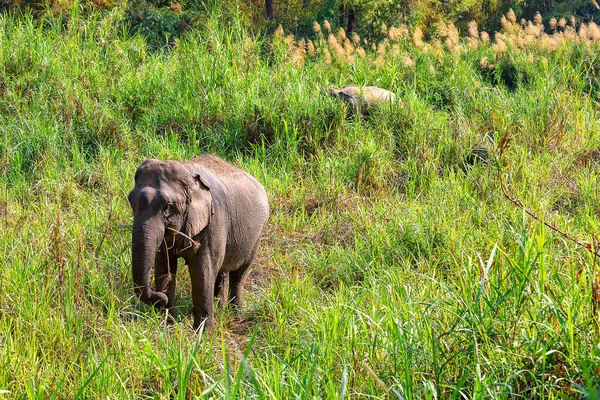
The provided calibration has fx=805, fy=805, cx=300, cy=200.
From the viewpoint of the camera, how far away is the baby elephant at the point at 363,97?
907 cm

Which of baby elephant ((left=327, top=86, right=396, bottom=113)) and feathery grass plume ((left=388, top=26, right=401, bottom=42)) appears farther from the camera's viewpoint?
feathery grass plume ((left=388, top=26, right=401, bottom=42))

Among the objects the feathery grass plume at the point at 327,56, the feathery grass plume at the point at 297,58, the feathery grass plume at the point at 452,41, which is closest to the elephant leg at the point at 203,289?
the feathery grass plume at the point at 297,58

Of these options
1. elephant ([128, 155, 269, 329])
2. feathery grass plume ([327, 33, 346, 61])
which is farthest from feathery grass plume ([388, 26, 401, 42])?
elephant ([128, 155, 269, 329])

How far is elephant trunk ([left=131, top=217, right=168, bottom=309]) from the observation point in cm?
442

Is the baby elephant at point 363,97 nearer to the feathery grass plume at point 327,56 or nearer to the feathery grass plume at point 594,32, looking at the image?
the feathery grass plume at point 327,56

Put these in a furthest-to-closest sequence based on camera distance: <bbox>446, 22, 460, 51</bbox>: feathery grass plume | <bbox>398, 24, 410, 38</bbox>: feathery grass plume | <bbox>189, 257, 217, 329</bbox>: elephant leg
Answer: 1. <bbox>398, 24, 410, 38</bbox>: feathery grass plume
2. <bbox>446, 22, 460, 51</bbox>: feathery grass plume
3. <bbox>189, 257, 217, 329</bbox>: elephant leg

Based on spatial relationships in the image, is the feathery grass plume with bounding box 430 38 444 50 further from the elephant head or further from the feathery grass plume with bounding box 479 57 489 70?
the elephant head

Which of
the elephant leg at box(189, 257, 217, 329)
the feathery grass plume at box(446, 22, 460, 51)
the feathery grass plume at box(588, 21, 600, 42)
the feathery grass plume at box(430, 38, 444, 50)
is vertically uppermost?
the feathery grass plume at box(588, 21, 600, 42)

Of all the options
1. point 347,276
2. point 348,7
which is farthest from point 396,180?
point 348,7

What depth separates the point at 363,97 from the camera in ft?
29.8

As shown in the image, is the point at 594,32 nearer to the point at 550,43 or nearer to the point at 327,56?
the point at 550,43

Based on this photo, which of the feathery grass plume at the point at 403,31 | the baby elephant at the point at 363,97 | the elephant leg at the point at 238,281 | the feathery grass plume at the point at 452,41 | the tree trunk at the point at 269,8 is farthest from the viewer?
the tree trunk at the point at 269,8

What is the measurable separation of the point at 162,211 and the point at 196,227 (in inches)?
13.5

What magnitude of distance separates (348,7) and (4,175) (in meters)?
7.79
